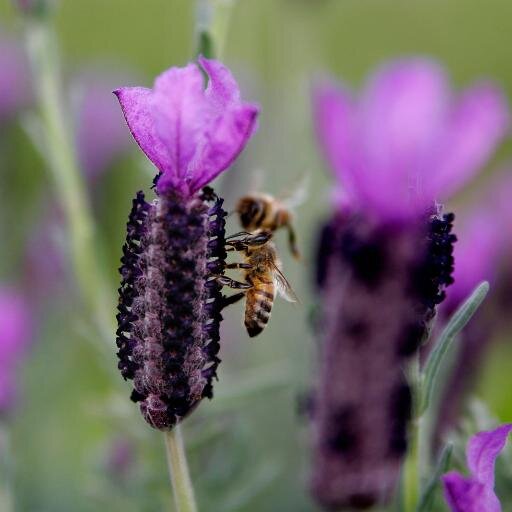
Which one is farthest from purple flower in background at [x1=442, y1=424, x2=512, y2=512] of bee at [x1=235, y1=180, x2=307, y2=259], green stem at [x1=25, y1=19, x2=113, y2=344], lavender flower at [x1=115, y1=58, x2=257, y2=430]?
green stem at [x1=25, y1=19, x2=113, y2=344]

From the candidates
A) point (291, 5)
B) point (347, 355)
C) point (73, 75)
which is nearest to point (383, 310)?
point (347, 355)

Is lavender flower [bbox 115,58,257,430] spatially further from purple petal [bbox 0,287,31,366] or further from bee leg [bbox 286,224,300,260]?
purple petal [bbox 0,287,31,366]

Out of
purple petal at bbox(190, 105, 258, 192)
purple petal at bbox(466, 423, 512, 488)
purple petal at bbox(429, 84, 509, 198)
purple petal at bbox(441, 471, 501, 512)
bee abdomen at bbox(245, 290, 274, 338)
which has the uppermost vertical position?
purple petal at bbox(429, 84, 509, 198)

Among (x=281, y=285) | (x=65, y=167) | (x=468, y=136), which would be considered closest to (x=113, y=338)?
(x=65, y=167)

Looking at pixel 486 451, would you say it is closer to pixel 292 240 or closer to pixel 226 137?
pixel 226 137

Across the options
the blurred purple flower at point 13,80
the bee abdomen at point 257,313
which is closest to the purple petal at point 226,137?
the bee abdomen at point 257,313

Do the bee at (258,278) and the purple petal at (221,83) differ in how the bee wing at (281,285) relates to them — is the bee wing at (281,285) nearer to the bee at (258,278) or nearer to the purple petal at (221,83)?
the bee at (258,278)
